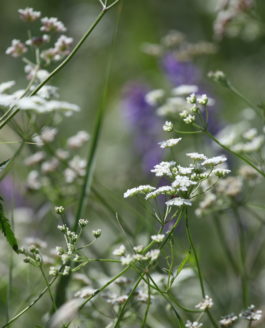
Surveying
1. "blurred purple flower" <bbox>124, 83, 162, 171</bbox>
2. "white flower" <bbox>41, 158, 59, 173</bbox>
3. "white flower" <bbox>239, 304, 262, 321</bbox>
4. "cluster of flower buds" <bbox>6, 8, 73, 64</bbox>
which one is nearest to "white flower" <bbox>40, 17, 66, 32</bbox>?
"cluster of flower buds" <bbox>6, 8, 73, 64</bbox>

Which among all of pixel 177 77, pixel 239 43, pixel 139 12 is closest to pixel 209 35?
pixel 239 43

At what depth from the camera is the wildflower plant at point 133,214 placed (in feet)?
3.12

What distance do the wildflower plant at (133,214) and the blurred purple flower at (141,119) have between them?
1.56 ft

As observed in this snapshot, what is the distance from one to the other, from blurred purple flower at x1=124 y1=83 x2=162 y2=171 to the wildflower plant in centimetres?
47

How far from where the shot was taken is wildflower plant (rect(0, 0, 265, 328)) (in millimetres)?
950

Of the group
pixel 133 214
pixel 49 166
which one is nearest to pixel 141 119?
pixel 133 214

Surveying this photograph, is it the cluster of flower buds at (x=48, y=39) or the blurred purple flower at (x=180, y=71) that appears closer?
the cluster of flower buds at (x=48, y=39)

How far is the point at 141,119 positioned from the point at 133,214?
108 centimetres

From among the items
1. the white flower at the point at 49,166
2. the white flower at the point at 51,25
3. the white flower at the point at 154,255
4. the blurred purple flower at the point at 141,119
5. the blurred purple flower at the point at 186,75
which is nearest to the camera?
the white flower at the point at 154,255

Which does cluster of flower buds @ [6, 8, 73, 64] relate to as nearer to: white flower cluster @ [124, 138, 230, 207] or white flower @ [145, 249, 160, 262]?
white flower cluster @ [124, 138, 230, 207]

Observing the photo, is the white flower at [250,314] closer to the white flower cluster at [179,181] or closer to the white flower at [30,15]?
the white flower cluster at [179,181]

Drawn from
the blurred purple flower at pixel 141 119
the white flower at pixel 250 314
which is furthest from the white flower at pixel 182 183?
the blurred purple flower at pixel 141 119

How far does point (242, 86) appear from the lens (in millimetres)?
3232

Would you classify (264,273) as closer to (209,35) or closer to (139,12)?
(209,35)
